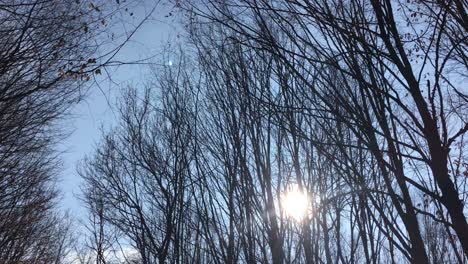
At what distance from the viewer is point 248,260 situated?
6816 millimetres

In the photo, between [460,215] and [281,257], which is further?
[281,257]

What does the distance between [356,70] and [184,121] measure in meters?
5.80

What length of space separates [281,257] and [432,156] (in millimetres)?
4964

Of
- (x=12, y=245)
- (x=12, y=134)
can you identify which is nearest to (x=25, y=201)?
(x=12, y=245)

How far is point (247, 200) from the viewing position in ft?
21.9

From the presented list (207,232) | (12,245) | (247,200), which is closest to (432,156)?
(247,200)

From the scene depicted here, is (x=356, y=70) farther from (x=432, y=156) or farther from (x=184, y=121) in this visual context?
(x=184, y=121)

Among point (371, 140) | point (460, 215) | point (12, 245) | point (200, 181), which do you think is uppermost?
point (12, 245)

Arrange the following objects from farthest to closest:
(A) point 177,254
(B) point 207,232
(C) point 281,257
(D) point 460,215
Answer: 1. (A) point 177,254
2. (B) point 207,232
3. (C) point 281,257
4. (D) point 460,215

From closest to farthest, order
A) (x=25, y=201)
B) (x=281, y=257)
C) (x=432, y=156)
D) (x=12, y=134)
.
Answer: (x=432, y=156) < (x=281, y=257) < (x=12, y=134) < (x=25, y=201)

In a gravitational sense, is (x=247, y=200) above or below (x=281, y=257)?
above

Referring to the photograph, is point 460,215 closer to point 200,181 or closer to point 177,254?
point 200,181

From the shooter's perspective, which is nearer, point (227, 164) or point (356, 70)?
point (356, 70)

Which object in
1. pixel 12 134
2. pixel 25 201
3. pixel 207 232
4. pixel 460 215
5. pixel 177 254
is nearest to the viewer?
pixel 460 215
